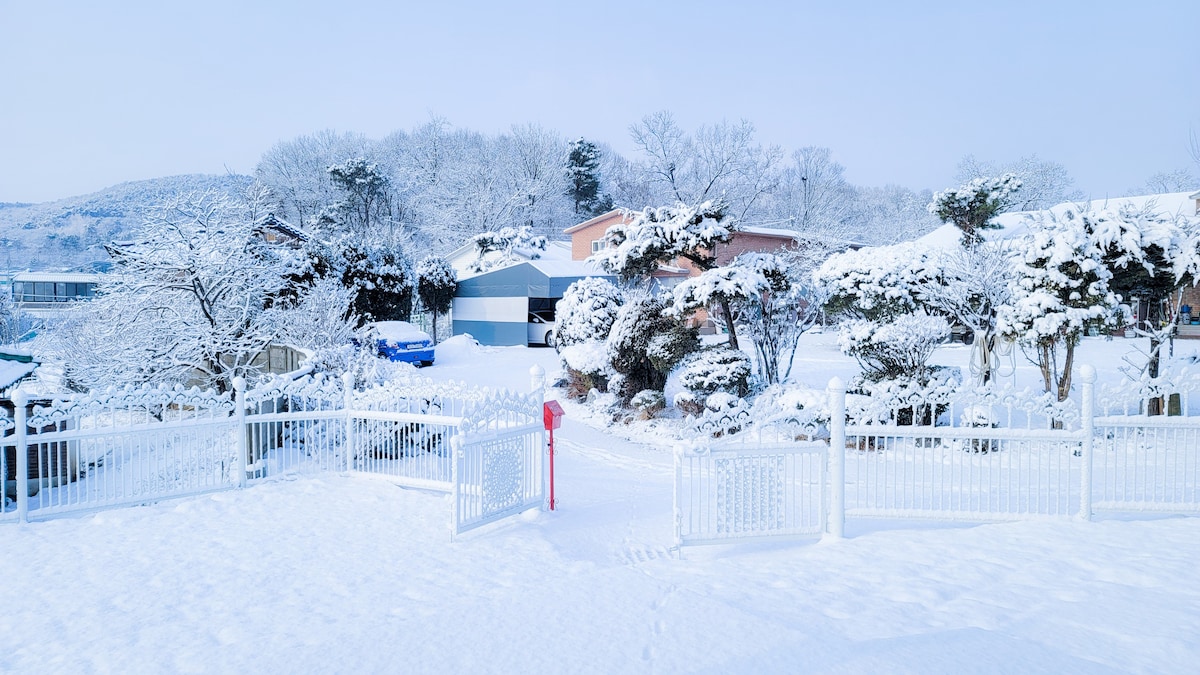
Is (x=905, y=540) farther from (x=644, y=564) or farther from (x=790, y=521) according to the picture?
(x=644, y=564)

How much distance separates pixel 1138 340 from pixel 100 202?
7127 cm

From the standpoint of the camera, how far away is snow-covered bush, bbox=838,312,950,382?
1111 cm

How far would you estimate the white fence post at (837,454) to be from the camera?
19.2 ft

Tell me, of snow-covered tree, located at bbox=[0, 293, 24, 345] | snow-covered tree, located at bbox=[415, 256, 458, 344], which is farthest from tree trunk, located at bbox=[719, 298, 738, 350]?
snow-covered tree, located at bbox=[0, 293, 24, 345]

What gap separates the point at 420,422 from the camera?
7.49 metres

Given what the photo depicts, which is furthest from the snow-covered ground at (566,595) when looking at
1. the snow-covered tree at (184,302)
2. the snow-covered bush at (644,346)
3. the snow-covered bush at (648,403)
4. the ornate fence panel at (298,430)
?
the snow-covered bush at (644,346)

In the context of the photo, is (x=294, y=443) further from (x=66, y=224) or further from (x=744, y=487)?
(x=66, y=224)

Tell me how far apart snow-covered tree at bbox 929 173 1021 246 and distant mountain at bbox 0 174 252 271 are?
4753cm

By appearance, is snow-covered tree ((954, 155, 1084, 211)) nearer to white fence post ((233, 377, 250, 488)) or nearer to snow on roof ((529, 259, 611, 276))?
snow on roof ((529, 259, 611, 276))

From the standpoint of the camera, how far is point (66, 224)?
56.2m

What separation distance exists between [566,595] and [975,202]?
18.1 meters

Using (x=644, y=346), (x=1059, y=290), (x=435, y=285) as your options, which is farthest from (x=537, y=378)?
(x=435, y=285)

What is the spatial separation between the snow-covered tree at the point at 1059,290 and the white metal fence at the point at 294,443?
25.8 ft

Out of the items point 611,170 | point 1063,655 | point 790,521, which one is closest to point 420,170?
point 611,170
